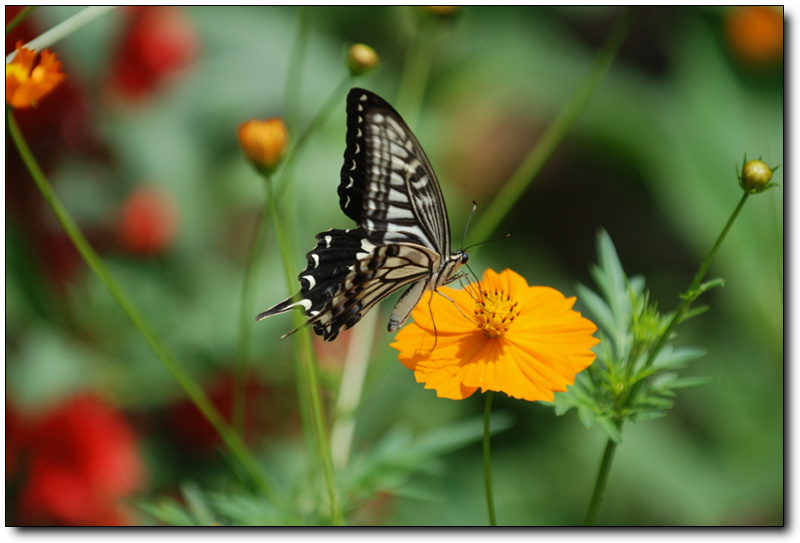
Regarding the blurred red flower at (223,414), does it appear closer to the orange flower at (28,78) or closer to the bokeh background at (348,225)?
the bokeh background at (348,225)

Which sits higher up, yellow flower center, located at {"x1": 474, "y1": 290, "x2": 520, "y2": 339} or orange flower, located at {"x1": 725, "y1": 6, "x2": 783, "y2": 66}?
orange flower, located at {"x1": 725, "y1": 6, "x2": 783, "y2": 66}

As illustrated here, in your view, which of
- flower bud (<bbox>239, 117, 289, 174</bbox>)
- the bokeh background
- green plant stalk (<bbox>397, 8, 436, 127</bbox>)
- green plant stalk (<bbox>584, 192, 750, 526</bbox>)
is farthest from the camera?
green plant stalk (<bbox>397, 8, 436, 127</bbox>)

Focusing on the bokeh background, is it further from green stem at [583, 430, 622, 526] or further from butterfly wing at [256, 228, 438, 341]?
green stem at [583, 430, 622, 526]

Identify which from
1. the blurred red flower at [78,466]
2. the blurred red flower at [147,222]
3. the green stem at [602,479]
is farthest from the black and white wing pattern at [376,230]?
the blurred red flower at [147,222]

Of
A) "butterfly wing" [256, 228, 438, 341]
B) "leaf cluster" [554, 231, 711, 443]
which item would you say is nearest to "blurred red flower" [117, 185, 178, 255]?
"butterfly wing" [256, 228, 438, 341]

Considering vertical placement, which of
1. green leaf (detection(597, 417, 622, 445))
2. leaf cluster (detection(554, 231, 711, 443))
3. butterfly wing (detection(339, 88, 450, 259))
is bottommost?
green leaf (detection(597, 417, 622, 445))

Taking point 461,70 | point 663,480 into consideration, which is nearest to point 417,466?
point 663,480

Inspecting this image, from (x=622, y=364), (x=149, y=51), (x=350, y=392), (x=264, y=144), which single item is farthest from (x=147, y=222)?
(x=622, y=364)

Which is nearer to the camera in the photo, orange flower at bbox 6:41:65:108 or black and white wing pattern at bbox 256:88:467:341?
orange flower at bbox 6:41:65:108
